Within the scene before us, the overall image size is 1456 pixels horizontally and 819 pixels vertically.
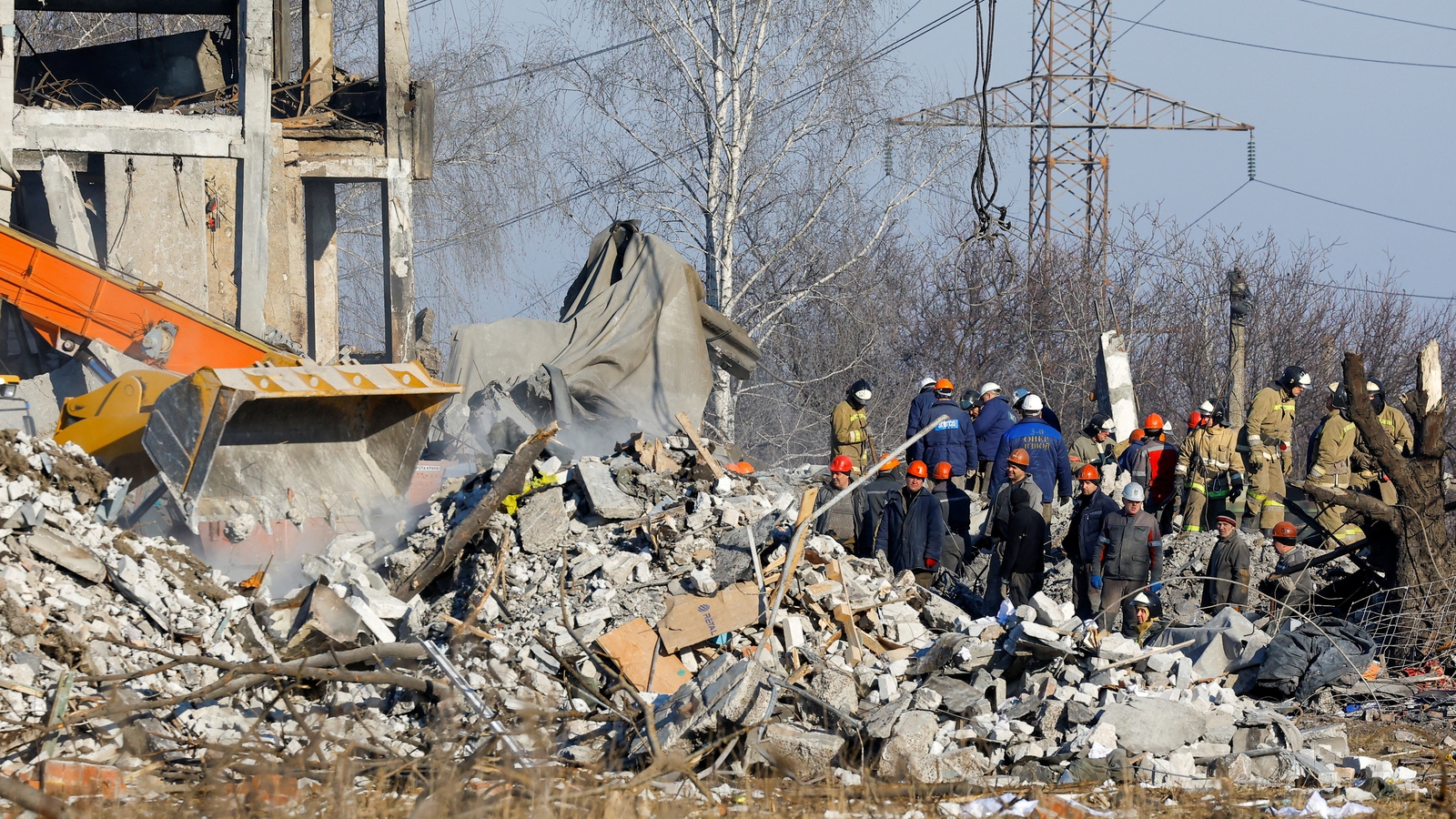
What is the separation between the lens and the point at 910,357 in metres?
22.8

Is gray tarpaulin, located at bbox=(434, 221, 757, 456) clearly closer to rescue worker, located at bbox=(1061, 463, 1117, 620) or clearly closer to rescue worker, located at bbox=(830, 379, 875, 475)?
rescue worker, located at bbox=(830, 379, 875, 475)

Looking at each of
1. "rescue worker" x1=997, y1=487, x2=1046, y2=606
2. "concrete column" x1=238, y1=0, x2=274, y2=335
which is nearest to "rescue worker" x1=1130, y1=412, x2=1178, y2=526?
"rescue worker" x1=997, y1=487, x2=1046, y2=606

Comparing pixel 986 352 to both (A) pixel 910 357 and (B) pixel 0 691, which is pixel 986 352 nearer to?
(A) pixel 910 357

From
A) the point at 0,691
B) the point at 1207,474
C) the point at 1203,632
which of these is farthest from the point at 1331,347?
the point at 0,691

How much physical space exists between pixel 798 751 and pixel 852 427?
585cm

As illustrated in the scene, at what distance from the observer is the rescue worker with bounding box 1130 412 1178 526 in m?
11.3

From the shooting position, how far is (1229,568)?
920 cm

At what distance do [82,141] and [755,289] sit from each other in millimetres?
9751

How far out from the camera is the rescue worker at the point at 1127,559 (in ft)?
29.8

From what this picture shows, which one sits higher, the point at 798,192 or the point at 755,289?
the point at 798,192

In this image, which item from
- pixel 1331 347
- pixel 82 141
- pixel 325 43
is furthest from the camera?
pixel 1331 347

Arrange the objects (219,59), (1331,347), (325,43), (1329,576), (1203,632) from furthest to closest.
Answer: (1331,347)
(219,59)
(325,43)
(1329,576)
(1203,632)

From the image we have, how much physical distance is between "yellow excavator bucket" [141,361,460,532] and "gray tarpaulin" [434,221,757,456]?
1.66m

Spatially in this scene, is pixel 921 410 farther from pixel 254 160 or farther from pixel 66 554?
pixel 254 160
